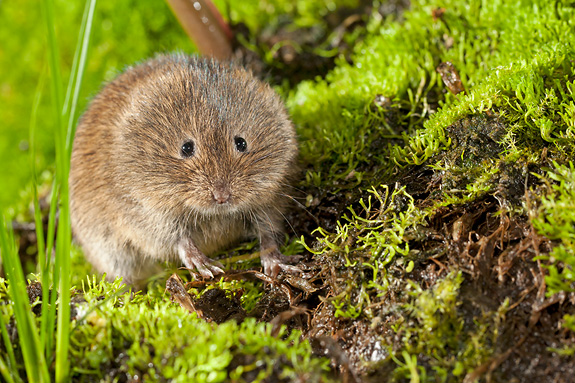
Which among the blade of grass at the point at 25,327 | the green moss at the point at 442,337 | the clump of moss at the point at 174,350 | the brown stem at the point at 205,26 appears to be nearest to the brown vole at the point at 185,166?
the brown stem at the point at 205,26

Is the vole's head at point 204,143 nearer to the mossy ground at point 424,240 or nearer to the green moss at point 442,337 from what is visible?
the mossy ground at point 424,240

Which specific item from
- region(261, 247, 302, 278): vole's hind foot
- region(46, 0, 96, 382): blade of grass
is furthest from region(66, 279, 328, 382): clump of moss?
region(261, 247, 302, 278): vole's hind foot

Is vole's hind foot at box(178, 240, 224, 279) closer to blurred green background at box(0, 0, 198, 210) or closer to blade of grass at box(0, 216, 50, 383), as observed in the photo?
blade of grass at box(0, 216, 50, 383)

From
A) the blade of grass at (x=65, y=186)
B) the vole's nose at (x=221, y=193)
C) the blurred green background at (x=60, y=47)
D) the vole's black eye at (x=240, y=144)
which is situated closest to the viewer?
the blade of grass at (x=65, y=186)

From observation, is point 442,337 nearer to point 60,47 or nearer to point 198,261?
point 198,261

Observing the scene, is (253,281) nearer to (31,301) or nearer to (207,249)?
(207,249)

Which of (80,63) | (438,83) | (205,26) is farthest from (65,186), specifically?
(205,26)
